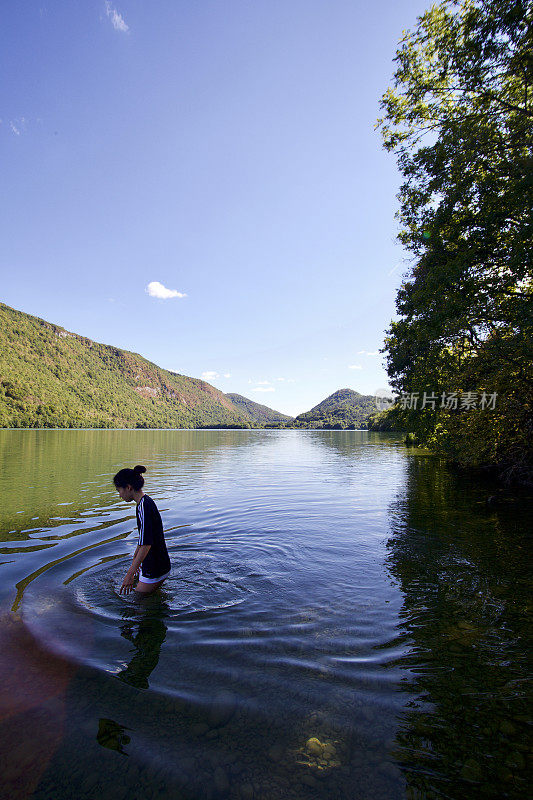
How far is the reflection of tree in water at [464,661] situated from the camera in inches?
137

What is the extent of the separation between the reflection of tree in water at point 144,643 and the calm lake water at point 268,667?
0.03m

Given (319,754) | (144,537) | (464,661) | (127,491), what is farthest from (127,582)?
(464,661)

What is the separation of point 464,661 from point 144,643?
488cm

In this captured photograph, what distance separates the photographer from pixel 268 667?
5.25m

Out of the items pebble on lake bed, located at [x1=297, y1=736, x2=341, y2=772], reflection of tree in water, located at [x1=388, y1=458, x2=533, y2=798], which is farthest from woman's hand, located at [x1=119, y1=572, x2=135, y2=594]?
reflection of tree in water, located at [x1=388, y1=458, x2=533, y2=798]

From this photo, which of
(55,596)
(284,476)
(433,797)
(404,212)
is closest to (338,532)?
(55,596)

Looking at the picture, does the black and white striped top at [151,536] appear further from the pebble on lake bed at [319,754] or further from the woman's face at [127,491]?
the pebble on lake bed at [319,754]

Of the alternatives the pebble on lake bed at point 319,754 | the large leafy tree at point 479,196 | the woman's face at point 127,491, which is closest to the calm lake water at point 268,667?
the pebble on lake bed at point 319,754

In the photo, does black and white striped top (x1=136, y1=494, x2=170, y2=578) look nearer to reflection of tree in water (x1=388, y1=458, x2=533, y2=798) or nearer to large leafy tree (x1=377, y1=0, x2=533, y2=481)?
reflection of tree in water (x1=388, y1=458, x2=533, y2=798)

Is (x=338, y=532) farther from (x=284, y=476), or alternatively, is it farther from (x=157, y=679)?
(x=284, y=476)

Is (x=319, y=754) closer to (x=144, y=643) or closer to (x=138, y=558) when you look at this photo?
(x=144, y=643)

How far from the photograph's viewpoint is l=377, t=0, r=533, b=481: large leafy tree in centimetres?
1411

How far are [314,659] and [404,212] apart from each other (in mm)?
21230

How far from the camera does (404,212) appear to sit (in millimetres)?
19828
